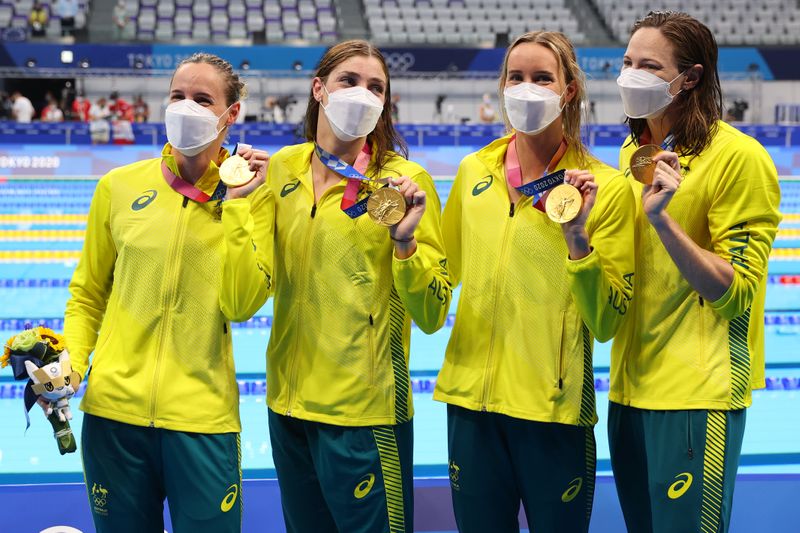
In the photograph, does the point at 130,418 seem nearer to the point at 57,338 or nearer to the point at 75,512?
the point at 57,338

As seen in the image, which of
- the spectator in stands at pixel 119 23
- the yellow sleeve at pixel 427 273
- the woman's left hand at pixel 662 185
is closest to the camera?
the woman's left hand at pixel 662 185

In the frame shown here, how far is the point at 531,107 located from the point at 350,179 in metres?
0.49

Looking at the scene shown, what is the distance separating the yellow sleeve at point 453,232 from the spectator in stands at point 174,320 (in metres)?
0.49

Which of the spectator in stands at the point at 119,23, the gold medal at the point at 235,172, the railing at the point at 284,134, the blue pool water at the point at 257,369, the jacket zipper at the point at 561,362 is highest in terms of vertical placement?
the spectator in stands at the point at 119,23

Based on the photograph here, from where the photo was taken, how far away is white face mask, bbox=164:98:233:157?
7.86ft

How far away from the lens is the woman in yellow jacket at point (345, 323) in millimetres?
2346

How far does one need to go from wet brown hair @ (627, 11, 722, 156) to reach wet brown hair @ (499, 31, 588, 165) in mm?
199

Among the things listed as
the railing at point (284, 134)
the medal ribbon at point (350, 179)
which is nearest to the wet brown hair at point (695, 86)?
the medal ribbon at point (350, 179)

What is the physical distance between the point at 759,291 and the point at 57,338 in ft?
5.77

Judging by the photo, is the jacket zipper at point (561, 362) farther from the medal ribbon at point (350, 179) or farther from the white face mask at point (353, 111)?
the white face mask at point (353, 111)

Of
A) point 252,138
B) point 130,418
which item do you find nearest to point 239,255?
point 130,418

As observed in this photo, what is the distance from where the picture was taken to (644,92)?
7.70ft

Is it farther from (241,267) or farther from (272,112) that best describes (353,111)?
(272,112)

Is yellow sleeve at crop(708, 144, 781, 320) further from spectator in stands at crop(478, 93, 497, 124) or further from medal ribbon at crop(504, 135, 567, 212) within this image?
spectator in stands at crop(478, 93, 497, 124)
